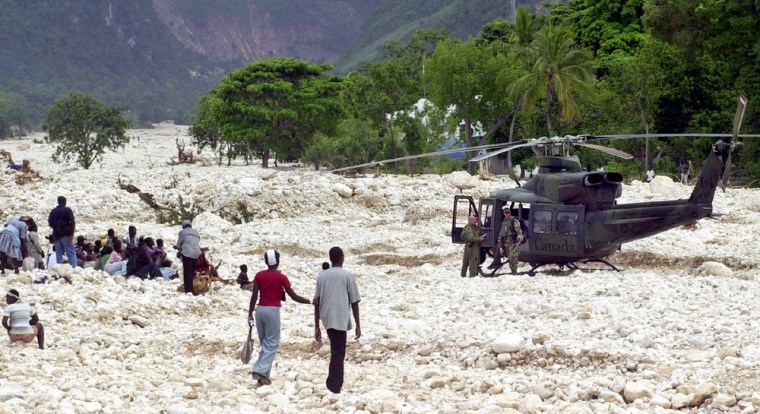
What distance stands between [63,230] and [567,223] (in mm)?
8941

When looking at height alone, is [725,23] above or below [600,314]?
above

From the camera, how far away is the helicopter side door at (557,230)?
1644 cm

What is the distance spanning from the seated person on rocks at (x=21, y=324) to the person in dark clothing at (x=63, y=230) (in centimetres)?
528

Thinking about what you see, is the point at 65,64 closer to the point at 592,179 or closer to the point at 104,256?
the point at 104,256

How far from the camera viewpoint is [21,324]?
12.2 metres

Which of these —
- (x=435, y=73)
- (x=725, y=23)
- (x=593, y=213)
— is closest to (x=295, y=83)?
(x=435, y=73)

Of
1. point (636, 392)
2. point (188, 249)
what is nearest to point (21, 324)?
point (188, 249)

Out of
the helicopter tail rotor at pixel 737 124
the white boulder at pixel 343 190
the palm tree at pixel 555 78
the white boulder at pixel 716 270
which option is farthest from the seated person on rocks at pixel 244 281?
the palm tree at pixel 555 78

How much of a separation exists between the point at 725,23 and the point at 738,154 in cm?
1007

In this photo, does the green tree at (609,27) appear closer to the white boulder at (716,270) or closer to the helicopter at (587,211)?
the helicopter at (587,211)

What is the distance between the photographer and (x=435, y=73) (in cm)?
4669

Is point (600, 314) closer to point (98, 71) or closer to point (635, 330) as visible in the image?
point (635, 330)

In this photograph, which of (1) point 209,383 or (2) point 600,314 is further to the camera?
(2) point 600,314

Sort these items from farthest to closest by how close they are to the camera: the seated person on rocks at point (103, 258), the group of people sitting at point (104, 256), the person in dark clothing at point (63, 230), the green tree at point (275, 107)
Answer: the green tree at point (275, 107) < the seated person on rocks at point (103, 258) < the person in dark clothing at point (63, 230) < the group of people sitting at point (104, 256)
